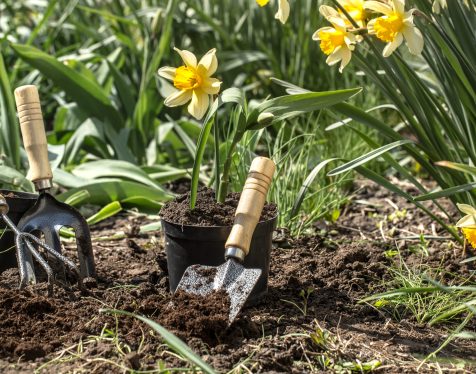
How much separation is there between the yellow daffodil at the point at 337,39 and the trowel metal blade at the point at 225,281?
60 cm

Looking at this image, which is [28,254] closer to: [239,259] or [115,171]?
[239,259]

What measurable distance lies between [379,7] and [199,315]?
0.90 meters

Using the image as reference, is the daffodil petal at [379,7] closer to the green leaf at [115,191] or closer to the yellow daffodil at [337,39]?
the yellow daffodil at [337,39]

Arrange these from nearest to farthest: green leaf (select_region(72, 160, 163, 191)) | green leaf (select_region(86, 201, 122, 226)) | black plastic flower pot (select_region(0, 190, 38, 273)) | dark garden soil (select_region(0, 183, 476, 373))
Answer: dark garden soil (select_region(0, 183, 476, 373)), black plastic flower pot (select_region(0, 190, 38, 273)), green leaf (select_region(86, 201, 122, 226)), green leaf (select_region(72, 160, 163, 191))

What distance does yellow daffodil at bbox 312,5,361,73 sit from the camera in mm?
2209

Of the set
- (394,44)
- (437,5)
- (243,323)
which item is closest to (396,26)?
(394,44)

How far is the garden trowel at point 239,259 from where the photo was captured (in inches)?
79.1

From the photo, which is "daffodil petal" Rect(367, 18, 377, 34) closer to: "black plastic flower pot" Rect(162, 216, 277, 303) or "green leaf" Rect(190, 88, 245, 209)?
"green leaf" Rect(190, 88, 245, 209)

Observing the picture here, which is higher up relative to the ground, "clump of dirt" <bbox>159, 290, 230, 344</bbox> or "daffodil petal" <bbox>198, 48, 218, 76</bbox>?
"daffodil petal" <bbox>198, 48, 218, 76</bbox>

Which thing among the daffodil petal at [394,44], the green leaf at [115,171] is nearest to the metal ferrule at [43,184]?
the green leaf at [115,171]

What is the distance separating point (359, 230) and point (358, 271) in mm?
544

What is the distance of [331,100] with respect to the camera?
2.14 metres

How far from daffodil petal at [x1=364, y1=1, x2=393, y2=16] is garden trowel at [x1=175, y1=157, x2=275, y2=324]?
1.59 ft

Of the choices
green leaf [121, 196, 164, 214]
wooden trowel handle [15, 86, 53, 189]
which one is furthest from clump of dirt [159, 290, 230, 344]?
green leaf [121, 196, 164, 214]
